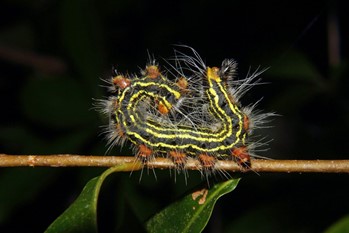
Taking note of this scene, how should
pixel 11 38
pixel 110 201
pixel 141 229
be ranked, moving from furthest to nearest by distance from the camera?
pixel 11 38 < pixel 110 201 < pixel 141 229

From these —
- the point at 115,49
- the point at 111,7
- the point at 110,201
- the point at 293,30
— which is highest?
the point at 111,7

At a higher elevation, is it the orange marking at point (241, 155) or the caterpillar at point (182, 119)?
the caterpillar at point (182, 119)

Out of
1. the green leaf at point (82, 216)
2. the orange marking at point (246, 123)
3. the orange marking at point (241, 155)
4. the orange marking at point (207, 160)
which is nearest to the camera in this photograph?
the green leaf at point (82, 216)

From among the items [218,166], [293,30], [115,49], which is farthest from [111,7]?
[218,166]

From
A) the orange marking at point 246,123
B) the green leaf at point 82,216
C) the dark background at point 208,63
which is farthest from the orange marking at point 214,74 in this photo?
the dark background at point 208,63

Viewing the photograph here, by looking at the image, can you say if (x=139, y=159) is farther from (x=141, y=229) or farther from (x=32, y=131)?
(x=32, y=131)

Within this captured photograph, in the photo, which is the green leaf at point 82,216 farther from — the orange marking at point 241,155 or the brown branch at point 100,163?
the orange marking at point 241,155

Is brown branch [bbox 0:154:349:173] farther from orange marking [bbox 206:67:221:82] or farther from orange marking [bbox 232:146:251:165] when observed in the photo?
orange marking [bbox 206:67:221:82]

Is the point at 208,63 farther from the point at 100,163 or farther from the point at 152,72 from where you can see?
the point at 100,163
